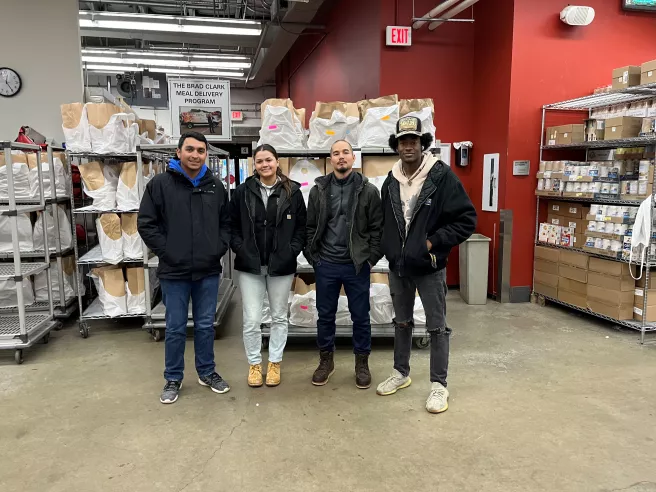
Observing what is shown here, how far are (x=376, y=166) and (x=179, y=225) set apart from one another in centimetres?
187

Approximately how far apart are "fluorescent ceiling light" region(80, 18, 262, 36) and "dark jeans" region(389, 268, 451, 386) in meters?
6.80

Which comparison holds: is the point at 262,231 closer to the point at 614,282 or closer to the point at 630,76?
the point at 614,282

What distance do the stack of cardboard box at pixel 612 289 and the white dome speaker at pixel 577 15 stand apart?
9.18ft

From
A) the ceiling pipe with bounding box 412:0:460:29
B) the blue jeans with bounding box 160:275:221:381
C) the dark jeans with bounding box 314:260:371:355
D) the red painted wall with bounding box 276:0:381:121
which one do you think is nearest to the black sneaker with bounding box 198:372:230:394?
the blue jeans with bounding box 160:275:221:381

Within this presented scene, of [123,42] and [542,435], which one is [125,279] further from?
[123,42]

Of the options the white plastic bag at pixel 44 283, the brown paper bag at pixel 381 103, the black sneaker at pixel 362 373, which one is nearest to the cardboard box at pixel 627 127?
the brown paper bag at pixel 381 103

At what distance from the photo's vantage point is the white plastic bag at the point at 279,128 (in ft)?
13.5

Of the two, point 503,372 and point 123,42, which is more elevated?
point 123,42

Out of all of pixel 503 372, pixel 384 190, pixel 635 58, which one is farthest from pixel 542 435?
pixel 635 58

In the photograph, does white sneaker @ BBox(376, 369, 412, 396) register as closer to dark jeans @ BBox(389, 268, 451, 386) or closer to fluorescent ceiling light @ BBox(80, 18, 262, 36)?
dark jeans @ BBox(389, 268, 451, 386)

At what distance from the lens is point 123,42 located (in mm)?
12047

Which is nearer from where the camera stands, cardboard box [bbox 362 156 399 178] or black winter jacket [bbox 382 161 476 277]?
black winter jacket [bbox 382 161 476 277]

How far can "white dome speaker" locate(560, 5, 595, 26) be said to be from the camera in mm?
5613

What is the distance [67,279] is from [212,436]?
325 centimetres
